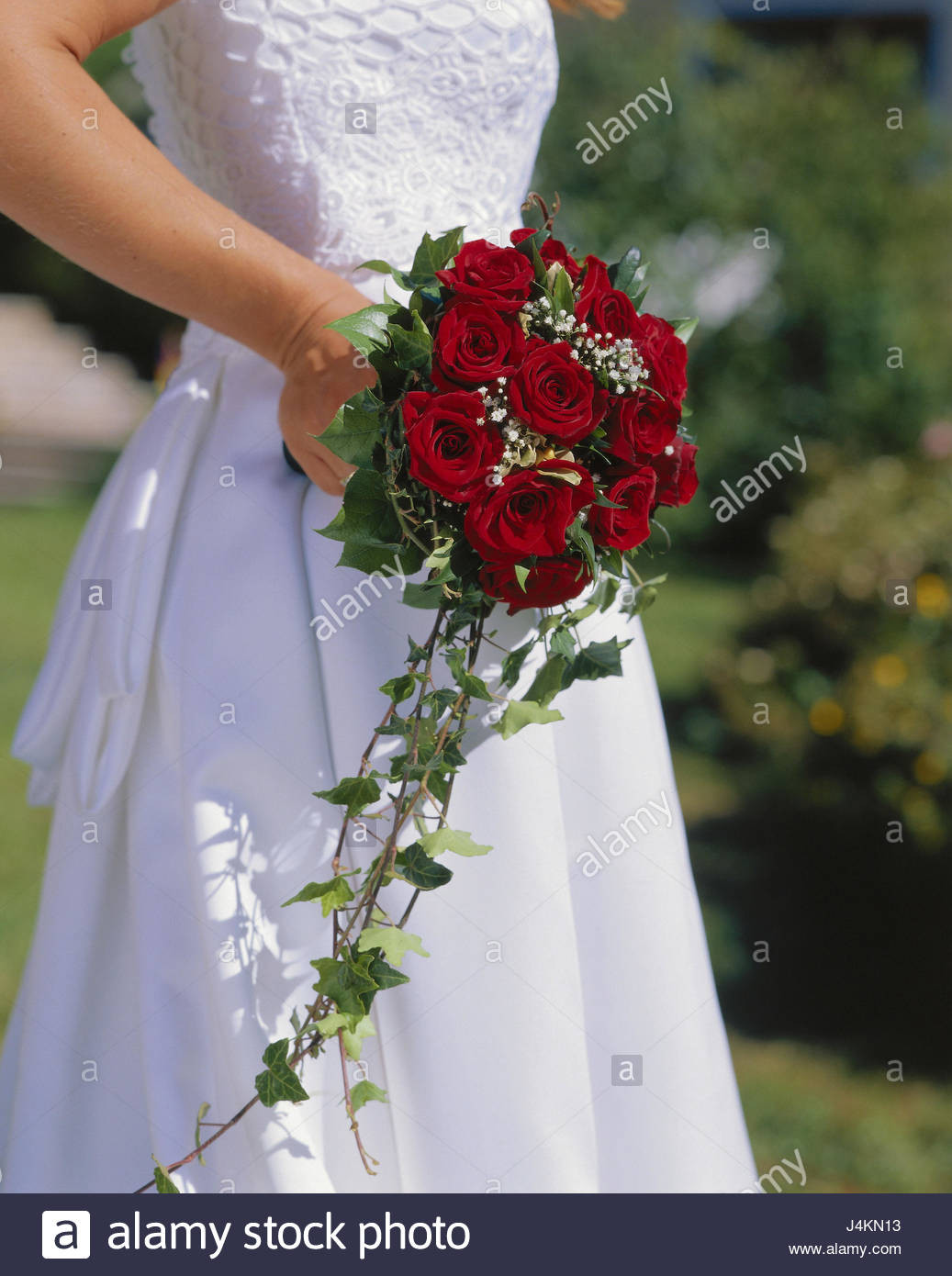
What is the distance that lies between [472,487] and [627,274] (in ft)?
1.08

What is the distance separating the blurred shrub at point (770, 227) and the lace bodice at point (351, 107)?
627 cm

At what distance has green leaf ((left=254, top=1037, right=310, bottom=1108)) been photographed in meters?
1.27

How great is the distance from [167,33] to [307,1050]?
1.08m

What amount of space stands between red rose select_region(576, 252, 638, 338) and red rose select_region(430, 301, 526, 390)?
0.09m

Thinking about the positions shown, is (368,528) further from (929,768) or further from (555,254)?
(929,768)

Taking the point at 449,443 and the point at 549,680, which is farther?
the point at 549,680

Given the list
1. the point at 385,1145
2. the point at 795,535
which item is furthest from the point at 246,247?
the point at 795,535

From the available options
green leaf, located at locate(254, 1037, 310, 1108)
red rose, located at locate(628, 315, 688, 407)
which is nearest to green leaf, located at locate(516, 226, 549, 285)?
red rose, located at locate(628, 315, 688, 407)

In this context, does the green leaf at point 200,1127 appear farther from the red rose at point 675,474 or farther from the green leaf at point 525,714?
the red rose at point 675,474

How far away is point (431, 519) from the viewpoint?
121 centimetres

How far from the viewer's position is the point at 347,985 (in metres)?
1.27

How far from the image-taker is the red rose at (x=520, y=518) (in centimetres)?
117

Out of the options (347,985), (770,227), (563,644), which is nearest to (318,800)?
(347,985)

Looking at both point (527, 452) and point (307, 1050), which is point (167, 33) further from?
point (307, 1050)
